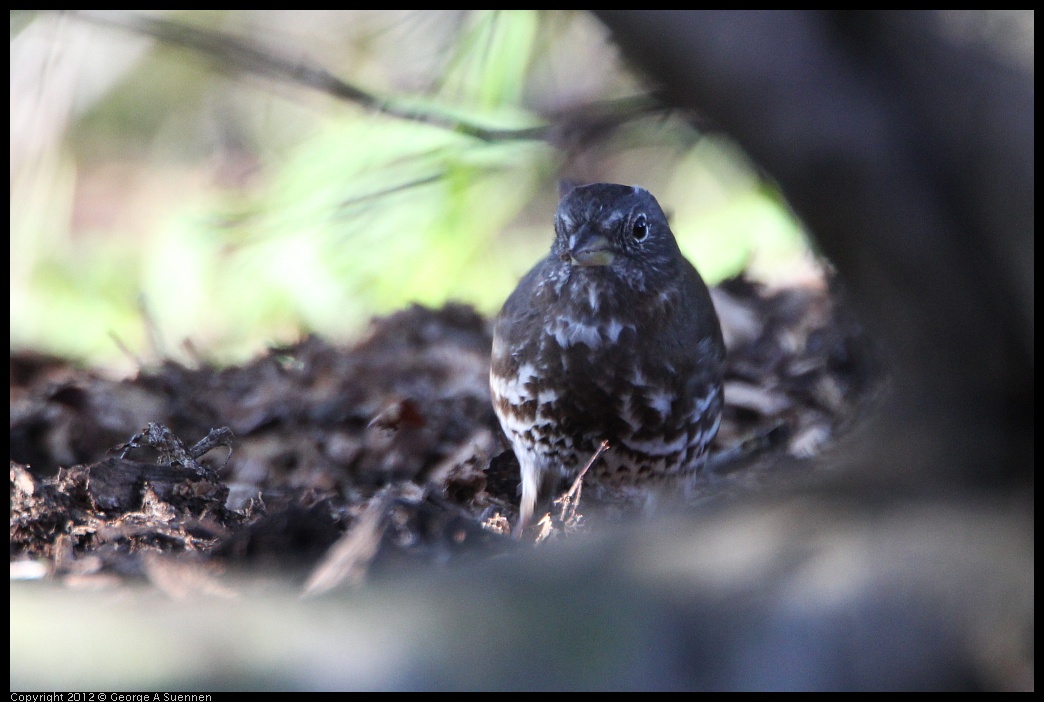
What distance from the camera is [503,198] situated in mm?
3893

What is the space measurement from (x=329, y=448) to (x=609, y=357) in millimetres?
1351

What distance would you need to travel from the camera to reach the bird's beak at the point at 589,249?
281cm

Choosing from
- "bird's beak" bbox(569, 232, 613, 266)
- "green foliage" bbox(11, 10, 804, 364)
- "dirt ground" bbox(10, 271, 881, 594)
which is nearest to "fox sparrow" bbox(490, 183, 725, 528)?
"bird's beak" bbox(569, 232, 613, 266)

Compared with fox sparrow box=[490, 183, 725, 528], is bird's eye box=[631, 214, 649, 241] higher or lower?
higher

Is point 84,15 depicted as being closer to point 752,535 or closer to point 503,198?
point 503,198

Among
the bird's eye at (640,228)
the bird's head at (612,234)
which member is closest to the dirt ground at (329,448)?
the bird's head at (612,234)

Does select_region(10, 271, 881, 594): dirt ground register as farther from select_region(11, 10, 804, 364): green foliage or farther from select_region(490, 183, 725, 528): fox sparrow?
select_region(11, 10, 804, 364): green foliage

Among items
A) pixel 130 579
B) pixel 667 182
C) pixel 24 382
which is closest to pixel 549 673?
pixel 130 579

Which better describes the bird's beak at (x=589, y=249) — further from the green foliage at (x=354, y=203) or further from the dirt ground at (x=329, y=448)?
the dirt ground at (x=329, y=448)

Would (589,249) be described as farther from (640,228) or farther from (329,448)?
(329,448)

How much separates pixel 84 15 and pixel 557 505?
6.77ft

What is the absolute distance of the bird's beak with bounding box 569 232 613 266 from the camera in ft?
9.21

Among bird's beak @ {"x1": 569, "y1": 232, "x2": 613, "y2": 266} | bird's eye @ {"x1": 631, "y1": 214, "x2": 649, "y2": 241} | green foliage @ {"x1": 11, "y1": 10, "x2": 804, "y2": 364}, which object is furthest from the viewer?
green foliage @ {"x1": 11, "y1": 10, "x2": 804, "y2": 364}

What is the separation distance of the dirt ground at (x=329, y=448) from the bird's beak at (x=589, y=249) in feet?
2.40
